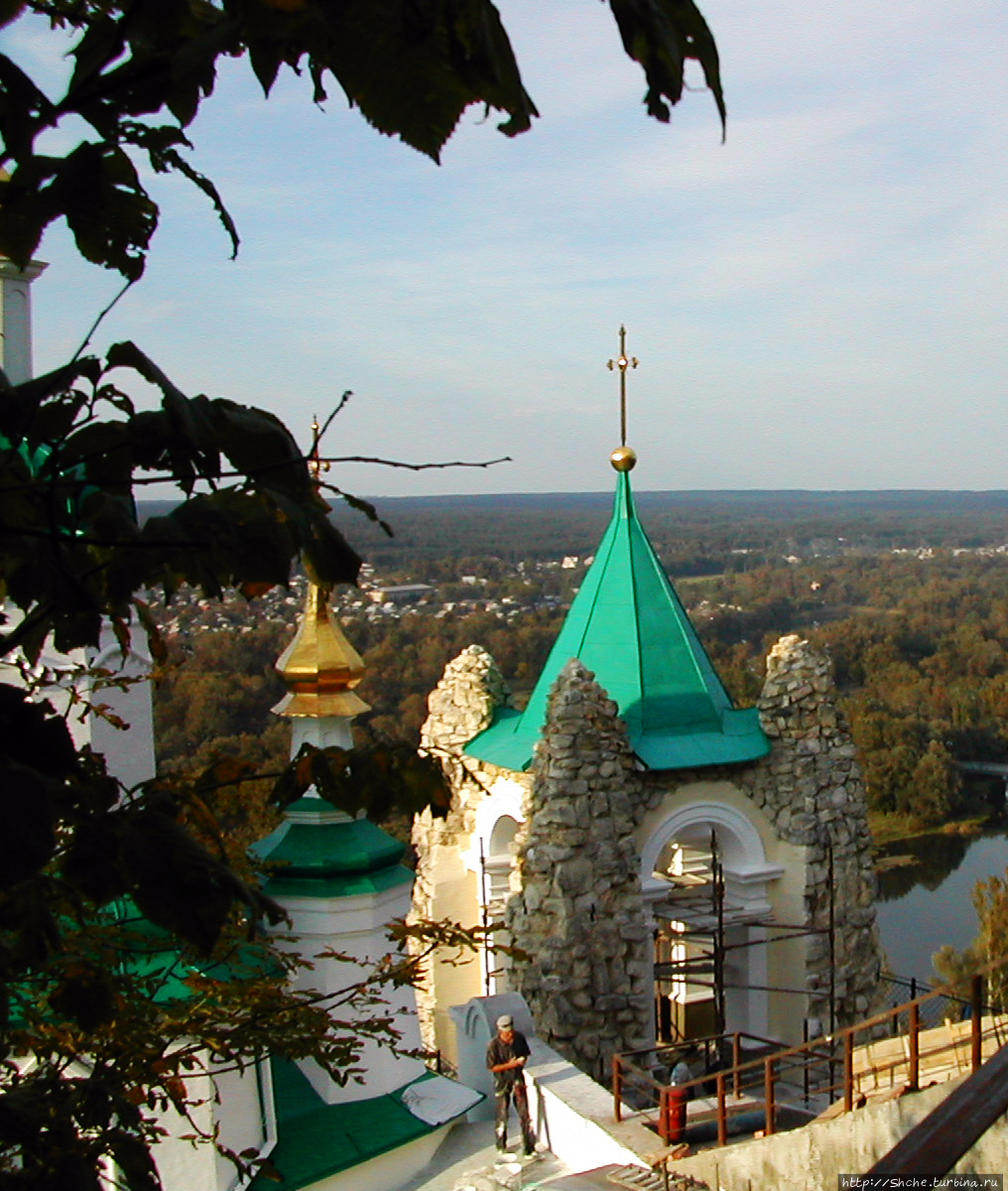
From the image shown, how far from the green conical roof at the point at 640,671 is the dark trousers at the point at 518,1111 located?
224 centimetres

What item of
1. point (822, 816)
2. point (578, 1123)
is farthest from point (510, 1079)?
point (822, 816)

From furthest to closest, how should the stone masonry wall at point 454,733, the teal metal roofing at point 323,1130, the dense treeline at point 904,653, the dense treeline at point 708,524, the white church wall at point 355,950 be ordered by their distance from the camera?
the dense treeline at point 708,524 < the dense treeline at point 904,653 < the stone masonry wall at point 454,733 < the white church wall at point 355,950 < the teal metal roofing at point 323,1130

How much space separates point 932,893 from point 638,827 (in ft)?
92.9

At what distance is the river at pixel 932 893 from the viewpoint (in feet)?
99.4

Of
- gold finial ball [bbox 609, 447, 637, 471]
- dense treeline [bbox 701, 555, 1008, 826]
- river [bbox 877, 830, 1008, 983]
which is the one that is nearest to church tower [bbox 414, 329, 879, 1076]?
gold finial ball [bbox 609, 447, 637, 471]

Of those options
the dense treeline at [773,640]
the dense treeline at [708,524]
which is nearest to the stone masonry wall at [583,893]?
the dense treeline at [773,640]

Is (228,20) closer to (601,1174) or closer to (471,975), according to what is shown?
(601,1174)

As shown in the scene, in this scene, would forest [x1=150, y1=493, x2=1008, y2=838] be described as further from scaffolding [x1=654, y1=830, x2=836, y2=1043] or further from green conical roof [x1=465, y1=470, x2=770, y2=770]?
scaffolding [x1=654, y1=830, x2=836, y2=1043]

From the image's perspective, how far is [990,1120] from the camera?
1513mm

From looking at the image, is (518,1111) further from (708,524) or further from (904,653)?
(708,524)

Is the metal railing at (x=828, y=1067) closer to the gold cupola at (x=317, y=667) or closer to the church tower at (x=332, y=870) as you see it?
the church tower at (x=332, y=870)

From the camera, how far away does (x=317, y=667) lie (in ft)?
24.6

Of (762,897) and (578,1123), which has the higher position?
(762,897)

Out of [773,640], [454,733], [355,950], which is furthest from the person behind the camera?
[773,640]
